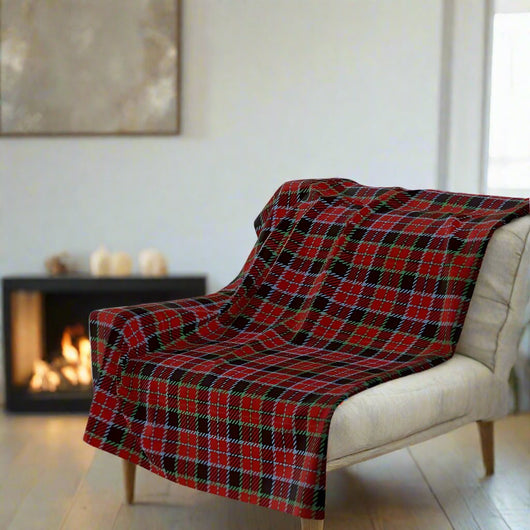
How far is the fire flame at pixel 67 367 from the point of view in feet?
11.6

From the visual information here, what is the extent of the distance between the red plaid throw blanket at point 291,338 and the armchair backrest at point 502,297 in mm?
65

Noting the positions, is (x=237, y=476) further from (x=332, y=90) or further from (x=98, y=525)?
(x=332, y=90)

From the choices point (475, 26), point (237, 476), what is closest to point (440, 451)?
point (237, 476)

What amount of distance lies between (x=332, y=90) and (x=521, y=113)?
0.78 m

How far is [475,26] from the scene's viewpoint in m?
3.54

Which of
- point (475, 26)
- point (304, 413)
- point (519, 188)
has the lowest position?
point (304, 413)

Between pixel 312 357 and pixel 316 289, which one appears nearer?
pixel 312 357

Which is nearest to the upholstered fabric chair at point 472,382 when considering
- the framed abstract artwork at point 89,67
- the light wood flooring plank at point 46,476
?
the light wood flooring plank at point 46,476

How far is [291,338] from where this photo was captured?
8.34ft

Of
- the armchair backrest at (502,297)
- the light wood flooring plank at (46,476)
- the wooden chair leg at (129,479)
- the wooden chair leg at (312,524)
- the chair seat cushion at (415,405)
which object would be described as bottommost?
the light wood flooring plank at (46,476)

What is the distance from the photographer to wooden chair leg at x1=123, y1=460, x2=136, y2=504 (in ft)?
8.01

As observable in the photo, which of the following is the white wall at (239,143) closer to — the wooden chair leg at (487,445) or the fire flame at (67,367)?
the fire flame at (67,367)

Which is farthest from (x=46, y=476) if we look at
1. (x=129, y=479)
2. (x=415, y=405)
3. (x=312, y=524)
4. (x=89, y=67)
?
(x=89, y=67)

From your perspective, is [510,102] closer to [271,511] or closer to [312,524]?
[271,511]
